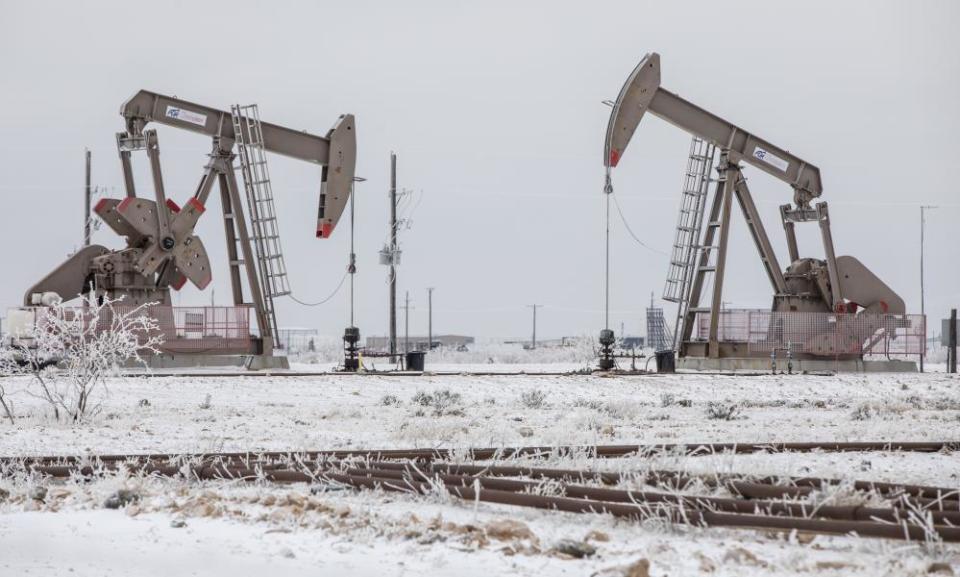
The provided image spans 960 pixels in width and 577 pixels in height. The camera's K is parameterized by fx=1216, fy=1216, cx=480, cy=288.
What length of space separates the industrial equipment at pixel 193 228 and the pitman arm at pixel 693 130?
6417 millimetres

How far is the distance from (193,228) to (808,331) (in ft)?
47.4

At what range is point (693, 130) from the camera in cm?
2767

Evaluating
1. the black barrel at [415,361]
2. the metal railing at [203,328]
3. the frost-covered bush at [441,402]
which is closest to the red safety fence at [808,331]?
the black barrel at [415,361]

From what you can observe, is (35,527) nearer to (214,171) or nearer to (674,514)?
(674,514)

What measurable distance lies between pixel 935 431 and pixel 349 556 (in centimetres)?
747

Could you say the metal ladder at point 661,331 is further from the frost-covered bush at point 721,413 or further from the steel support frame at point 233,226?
the frost-covered bush at point 721,413

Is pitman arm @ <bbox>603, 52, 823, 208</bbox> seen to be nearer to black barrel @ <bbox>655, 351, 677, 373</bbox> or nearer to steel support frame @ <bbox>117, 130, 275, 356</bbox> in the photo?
black barrel @ <bbox>655, 351, 677, 373</bbox>

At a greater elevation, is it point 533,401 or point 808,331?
point 808,331

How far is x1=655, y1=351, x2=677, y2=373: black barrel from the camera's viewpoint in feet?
85.9

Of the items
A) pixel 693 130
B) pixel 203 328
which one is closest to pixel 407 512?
pixel 203 328

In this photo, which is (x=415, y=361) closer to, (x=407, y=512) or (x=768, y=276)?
(x=768, y=276)

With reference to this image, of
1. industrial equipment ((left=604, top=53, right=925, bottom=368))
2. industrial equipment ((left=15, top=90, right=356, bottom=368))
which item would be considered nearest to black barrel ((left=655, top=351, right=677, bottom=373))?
industrial equipment ((left=604, top=53, right=925, bottom=368))

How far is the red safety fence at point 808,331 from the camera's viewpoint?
28.8 m

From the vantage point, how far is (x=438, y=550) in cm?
490
